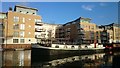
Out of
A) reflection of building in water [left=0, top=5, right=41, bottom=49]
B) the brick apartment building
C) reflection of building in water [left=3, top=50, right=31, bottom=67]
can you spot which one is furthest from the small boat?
the brick apartment building

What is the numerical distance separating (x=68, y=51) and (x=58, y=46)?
1.78 m

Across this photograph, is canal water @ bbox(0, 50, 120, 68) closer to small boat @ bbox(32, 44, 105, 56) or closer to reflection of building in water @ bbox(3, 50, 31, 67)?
reflection of building in water @ bbox(3, 50, 31, 67)

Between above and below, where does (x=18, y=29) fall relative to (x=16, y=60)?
above

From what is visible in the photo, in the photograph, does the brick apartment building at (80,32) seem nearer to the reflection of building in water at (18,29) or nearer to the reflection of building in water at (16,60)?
the reflection of building in water at (18,29)

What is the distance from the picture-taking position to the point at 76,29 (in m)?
41.6

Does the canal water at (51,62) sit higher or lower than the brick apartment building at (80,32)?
lower

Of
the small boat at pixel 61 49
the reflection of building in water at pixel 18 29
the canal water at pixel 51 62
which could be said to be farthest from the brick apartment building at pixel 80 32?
the canal water at pixel 51 62

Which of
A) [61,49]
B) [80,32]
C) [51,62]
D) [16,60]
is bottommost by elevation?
[51,62]

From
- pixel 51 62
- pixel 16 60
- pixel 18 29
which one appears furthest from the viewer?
pixel 18 29

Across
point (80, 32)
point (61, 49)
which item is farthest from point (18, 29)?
point (80, 32)

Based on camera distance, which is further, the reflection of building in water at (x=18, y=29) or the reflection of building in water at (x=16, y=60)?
the reflection of building in water at (x=18, y=29)

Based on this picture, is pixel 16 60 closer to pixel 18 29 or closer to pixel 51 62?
pixel 51 62

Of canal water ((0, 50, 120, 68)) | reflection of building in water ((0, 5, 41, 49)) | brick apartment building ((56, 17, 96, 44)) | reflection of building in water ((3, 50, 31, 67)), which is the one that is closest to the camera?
canal water ((0, 50, 120, 68))

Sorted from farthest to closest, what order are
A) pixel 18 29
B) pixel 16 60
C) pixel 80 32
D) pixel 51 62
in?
1. pixel 80 32
2. pixel 18 29
3. pixel 51 62
4. pixel 16 60
